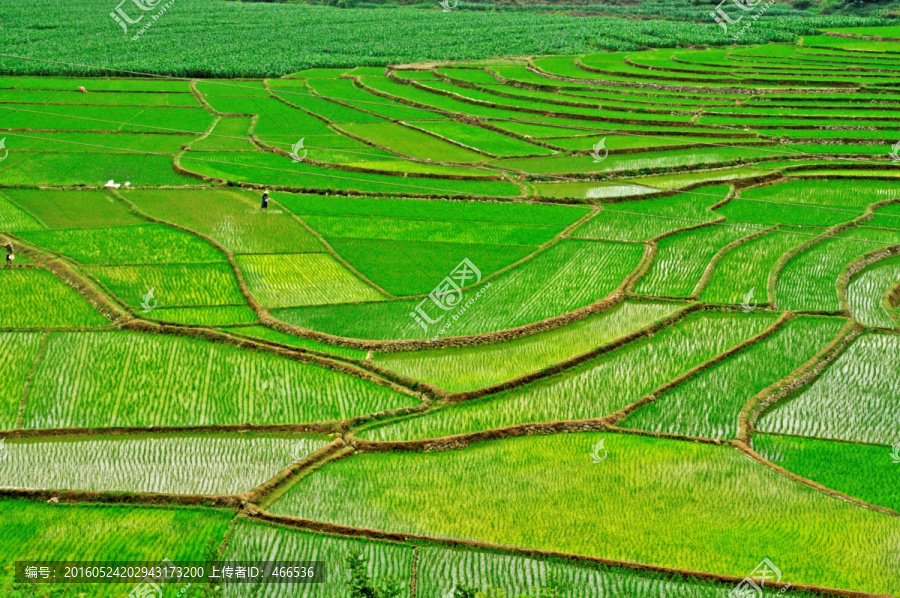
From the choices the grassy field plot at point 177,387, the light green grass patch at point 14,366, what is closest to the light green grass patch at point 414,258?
the grassy field plot at point 177,387

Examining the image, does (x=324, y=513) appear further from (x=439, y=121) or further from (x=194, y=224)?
(x=439, y=121)

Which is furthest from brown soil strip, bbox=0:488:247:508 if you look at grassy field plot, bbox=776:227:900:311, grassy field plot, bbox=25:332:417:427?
grassy field plot, bbox=776:227:900:311

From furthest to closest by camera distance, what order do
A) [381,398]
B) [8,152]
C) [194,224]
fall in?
1. [8,152]
2. [194,224]
3. [381,398]

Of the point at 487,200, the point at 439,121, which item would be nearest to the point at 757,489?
the point at 487,200

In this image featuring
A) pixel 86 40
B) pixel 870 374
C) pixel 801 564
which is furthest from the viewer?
pixel 86 40

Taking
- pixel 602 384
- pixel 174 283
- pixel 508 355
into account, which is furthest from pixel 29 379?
pixel 602 384

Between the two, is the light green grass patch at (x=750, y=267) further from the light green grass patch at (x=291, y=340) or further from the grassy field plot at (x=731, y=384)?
the light green grass patch at (x=291, y=340)
